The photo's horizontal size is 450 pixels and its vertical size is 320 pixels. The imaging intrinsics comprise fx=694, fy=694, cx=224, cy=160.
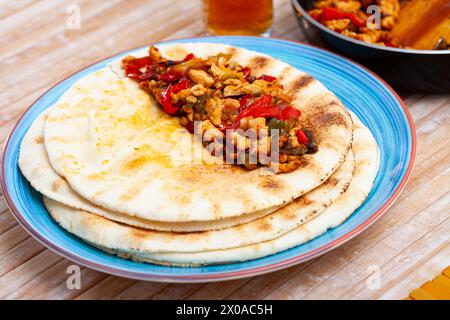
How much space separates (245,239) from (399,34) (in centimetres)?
202

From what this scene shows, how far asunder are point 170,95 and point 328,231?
110cm

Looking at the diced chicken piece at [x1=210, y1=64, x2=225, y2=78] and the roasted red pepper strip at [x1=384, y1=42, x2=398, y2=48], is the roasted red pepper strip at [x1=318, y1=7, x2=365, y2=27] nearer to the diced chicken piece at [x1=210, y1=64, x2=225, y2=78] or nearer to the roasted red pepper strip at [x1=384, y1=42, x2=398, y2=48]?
the roasted red pepper strip at [x1=384, y1=42, x2=398, y2=48]

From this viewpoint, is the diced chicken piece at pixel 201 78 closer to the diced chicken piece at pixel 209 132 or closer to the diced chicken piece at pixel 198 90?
the diced chicken piece at pixel 198 90

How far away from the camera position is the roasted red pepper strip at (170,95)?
3.45m

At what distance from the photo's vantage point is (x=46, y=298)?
2.89 metres

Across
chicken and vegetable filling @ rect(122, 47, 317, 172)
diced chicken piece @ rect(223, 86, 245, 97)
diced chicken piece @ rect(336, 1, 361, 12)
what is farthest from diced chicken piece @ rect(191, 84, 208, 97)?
diced chicken piece @ rect(336, 1, 361, 12)

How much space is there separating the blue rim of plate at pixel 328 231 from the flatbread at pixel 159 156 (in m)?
0.21

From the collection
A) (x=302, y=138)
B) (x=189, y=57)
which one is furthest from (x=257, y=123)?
(x=189, y=57)

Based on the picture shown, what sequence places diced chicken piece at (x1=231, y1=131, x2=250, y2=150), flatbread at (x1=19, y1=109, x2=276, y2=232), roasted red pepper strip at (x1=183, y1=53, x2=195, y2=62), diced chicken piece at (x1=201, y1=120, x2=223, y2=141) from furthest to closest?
roasted red pepper strip at (x1=183, y1=53, x2=195, y2=62), diced chicken piece at (x1=201, y1=120, x2=223, y2=141), diced chicken piece at (x1=231, y1=131, x2=250, y2=150), flatbread at (x1=19, y1=109, x2=276, y2=232)

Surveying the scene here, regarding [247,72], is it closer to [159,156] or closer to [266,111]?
[266,111]

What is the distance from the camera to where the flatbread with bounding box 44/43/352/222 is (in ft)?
9.31

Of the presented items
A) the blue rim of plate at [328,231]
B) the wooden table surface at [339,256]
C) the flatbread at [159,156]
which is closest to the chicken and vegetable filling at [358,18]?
the blue rim of plate at [328,231]

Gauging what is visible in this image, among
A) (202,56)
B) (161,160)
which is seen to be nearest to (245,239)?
(161,160)

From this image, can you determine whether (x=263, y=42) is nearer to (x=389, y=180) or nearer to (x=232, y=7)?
(x=232, y=7)
